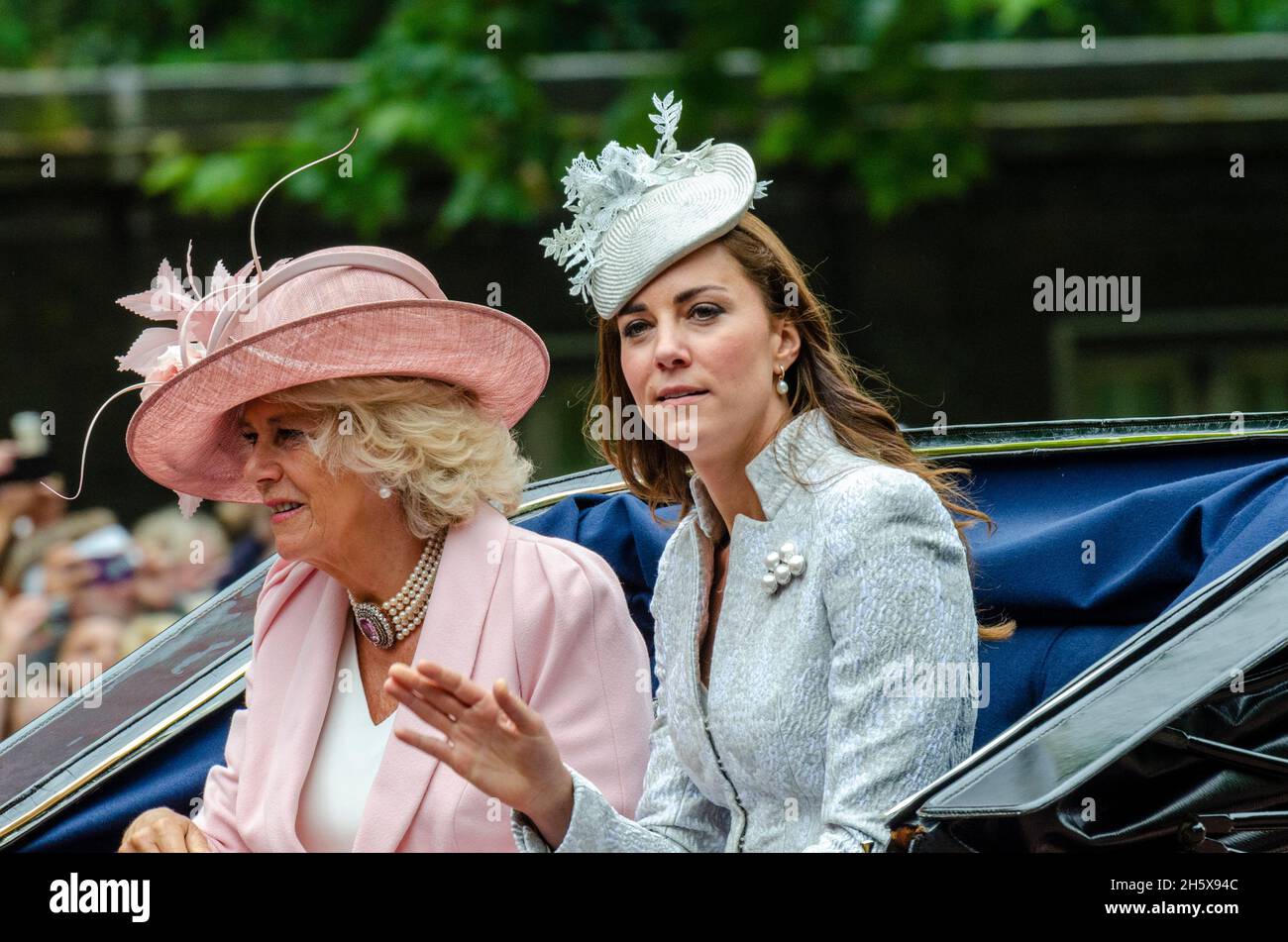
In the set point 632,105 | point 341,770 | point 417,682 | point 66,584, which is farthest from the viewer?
point 632,105

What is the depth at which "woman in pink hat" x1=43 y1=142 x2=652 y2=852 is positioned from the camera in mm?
2346

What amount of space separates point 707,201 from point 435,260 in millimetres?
5866

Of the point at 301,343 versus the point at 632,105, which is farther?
the point at 632,105

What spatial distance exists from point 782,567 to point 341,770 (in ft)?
2.37

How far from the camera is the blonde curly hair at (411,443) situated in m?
2.40

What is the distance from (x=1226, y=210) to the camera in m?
7.98

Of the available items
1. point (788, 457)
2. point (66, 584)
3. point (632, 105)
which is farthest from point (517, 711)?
point (632, 105)

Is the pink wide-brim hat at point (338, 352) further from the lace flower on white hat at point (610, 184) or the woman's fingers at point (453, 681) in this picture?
the woman's fingers at point (453, 681)

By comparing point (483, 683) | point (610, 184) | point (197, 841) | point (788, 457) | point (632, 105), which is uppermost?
point (632, 105)

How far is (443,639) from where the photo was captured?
238 cm

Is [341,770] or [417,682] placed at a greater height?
[417,682]

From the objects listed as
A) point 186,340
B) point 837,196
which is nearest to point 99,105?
point 837,196

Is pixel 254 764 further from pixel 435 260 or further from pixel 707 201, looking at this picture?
pixel 435 260

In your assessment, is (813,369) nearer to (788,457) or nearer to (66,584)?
(788,457)
